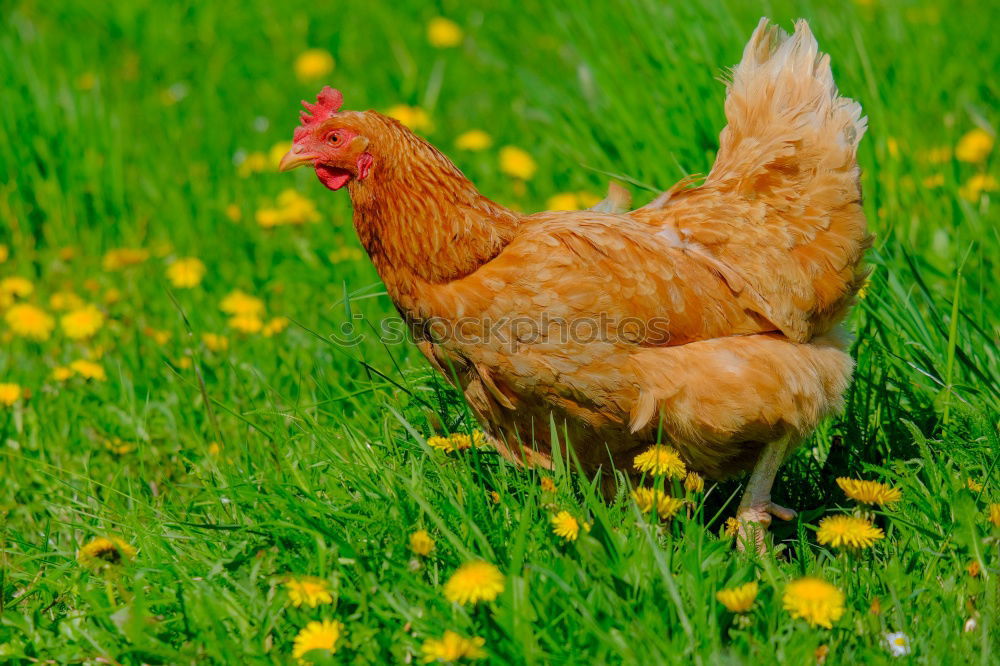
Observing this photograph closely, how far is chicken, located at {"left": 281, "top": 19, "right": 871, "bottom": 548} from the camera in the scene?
3164mm

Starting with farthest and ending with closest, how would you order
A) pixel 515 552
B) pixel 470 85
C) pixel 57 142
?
pixel 470 85 < pixel 57 142 < pixel 515 552

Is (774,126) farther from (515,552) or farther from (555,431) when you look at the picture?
(515,552)

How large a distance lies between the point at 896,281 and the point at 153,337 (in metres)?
2.98

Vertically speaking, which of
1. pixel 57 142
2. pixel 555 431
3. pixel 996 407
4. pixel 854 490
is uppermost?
pixel 57 142

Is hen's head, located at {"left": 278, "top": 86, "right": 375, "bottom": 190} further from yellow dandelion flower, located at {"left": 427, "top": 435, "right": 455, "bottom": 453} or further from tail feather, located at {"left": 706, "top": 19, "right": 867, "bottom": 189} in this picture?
tail feather, located at {"left": 706, "top": 19, "right": 867, "bottom": 189}

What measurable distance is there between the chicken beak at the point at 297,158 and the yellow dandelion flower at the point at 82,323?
1.43 meters

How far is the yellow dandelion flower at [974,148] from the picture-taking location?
509cm

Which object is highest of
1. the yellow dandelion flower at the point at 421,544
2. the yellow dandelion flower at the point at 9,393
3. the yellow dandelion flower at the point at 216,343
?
the yellow dandelion flower at the point at 9,393

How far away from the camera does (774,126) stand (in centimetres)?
360

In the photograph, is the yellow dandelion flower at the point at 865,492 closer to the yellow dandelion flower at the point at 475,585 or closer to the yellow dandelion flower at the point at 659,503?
the yellow dandelion flower at the point at 659,503

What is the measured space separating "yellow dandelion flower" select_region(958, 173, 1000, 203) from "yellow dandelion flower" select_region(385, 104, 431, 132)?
284 cm

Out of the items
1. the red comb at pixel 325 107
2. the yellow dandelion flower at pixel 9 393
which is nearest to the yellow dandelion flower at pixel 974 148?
the red comb at pixel 325 107

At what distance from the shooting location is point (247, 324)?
14.1 feet

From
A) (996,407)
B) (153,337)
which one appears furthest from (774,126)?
(153,337)
